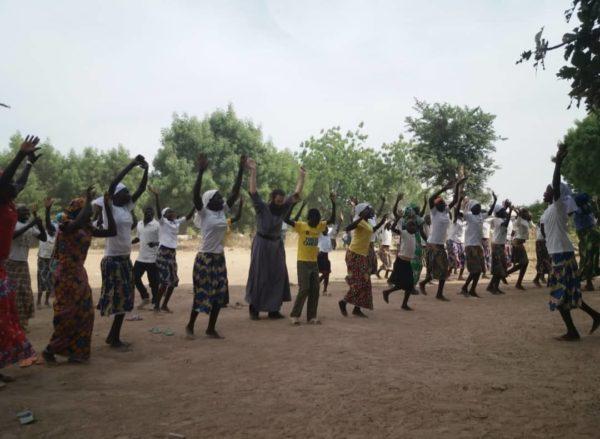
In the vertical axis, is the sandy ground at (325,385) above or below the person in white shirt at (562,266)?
below

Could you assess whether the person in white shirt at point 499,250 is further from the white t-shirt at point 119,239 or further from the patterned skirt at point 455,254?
the white t-shirt at point 119,239

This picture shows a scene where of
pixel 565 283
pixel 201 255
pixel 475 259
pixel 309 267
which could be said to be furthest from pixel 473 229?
pixel 201 255

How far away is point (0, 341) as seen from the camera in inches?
190

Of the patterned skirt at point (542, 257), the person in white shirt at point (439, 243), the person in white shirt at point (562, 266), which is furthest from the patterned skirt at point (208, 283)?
the patterned skirt at point (542, 257)

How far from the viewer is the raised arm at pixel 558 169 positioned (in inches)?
229

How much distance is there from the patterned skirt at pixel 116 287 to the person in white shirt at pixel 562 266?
18.1 feet

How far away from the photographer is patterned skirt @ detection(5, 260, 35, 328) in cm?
738

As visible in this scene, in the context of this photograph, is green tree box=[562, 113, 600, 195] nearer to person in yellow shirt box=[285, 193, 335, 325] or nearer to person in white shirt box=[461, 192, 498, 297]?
person in white shirt box=[461, 192, 498, 297]

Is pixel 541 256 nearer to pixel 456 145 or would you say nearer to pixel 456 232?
pixel 456 232

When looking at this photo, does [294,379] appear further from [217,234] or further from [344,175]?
[344,175]

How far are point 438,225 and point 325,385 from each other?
713cm

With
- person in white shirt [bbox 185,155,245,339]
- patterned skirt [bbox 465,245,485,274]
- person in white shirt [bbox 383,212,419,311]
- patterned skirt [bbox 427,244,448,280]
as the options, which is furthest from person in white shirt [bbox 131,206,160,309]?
patterned skirt [bbox 465,245,485,274]

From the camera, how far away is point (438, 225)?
436 inches

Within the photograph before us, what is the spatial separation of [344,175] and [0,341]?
39201 mm
